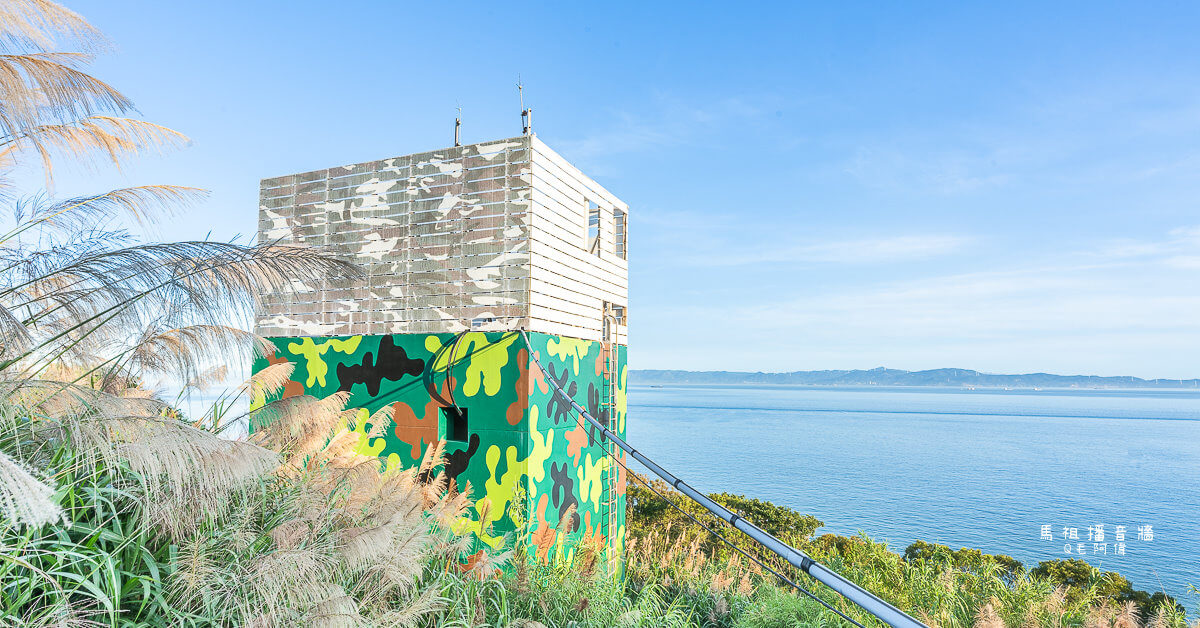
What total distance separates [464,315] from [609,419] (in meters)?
2.50

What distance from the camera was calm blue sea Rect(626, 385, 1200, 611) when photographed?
3284cm

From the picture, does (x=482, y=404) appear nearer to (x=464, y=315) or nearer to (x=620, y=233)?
(x=464, y=315)

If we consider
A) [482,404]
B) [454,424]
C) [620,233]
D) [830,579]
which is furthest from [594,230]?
[830,579]

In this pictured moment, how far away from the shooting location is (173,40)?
263 inches

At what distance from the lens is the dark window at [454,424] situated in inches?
247

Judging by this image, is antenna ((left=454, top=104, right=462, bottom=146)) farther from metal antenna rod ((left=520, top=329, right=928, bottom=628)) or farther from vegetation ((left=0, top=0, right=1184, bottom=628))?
metal antenna rod ((left=520, top=329, right=928, bottom=628))

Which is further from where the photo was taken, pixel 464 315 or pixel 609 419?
pixel 609 419

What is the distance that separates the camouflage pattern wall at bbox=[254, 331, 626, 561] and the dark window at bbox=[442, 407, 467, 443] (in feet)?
0.07

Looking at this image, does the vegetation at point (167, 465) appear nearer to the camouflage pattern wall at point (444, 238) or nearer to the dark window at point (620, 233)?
the camouflage pattern wall at point (444, 238)

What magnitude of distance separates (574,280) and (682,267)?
43869 millimetres

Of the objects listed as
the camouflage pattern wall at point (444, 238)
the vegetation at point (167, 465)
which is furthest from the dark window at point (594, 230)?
the vegetation at point (167, 465)

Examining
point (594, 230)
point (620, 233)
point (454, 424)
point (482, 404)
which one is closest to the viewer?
point (482, 404)

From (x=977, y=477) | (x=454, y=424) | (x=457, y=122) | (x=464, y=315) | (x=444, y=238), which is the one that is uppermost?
(x=457, y=122)

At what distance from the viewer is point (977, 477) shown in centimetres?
4875
